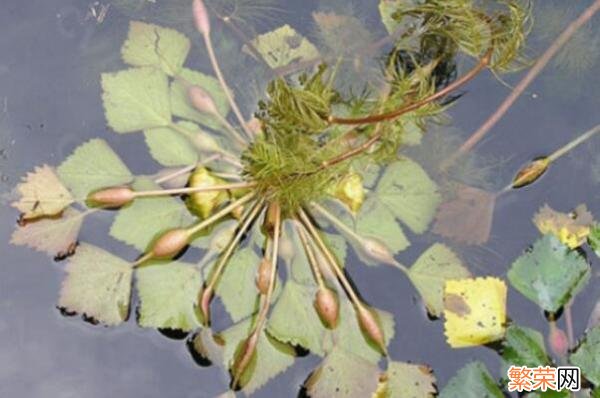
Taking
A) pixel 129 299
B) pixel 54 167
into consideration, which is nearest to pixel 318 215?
pixel 129 299

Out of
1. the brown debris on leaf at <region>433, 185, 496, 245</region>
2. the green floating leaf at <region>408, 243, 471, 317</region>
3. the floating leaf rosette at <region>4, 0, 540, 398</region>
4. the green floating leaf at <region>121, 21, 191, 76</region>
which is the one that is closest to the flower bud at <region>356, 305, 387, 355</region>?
the floating leaf rosette at <region>4, 0, 540, 398</region>

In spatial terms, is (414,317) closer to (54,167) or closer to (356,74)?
(356,74)

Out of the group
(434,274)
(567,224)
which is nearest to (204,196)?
(434,274)

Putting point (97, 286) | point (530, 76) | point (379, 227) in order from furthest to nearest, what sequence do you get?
point (530, 76), point (379, 227), point (97, 286)

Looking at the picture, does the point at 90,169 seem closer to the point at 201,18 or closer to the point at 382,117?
the point at 201,18

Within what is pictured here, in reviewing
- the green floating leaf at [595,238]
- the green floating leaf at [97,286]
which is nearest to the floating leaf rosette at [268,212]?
the green floating leaf at [97,286]

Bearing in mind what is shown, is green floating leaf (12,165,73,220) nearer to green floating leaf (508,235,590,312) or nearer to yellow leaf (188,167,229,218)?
yellow leaf (188,167,229,218)
